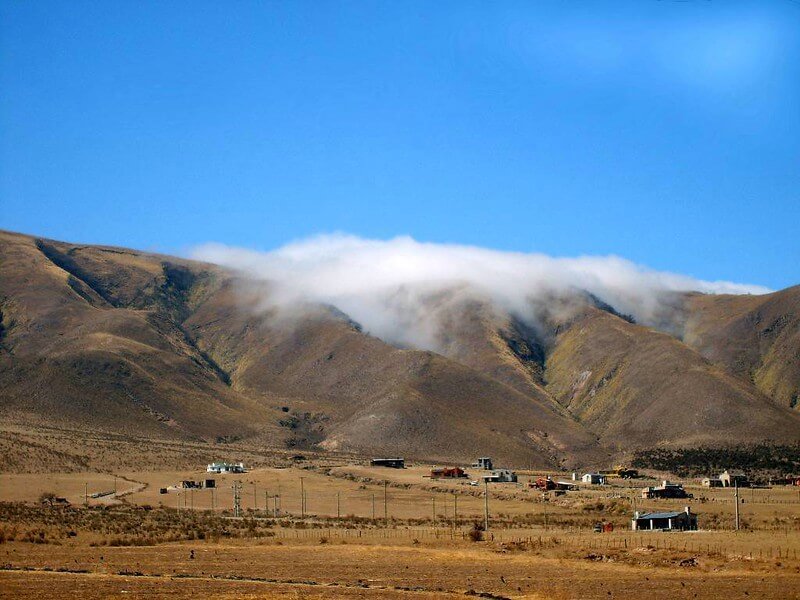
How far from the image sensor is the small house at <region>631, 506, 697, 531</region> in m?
65.7

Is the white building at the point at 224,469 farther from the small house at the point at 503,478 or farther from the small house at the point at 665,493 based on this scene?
the small house at the point at 665,493

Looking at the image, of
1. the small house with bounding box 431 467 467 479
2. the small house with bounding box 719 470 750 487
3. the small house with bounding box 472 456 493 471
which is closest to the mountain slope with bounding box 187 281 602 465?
the small house with bounding box 472 456 493 471

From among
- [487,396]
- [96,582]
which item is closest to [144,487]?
[96,582]

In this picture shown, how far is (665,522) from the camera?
216 feet

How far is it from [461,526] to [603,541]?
14579 mm

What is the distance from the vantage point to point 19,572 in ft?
137

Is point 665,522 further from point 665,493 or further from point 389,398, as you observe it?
point 389,398

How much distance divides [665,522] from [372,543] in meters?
19.4

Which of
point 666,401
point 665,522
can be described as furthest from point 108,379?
point 665,522

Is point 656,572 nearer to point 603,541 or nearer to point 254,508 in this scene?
point 603,541

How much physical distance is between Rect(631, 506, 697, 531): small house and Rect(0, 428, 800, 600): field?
182 cm

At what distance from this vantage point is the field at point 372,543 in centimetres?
3962

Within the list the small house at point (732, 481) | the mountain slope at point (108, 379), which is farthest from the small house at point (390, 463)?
the small house at point (732, 481)

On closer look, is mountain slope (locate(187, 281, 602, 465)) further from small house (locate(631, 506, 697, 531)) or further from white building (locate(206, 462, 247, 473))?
small house (locate(631, 506, 697, 531))
